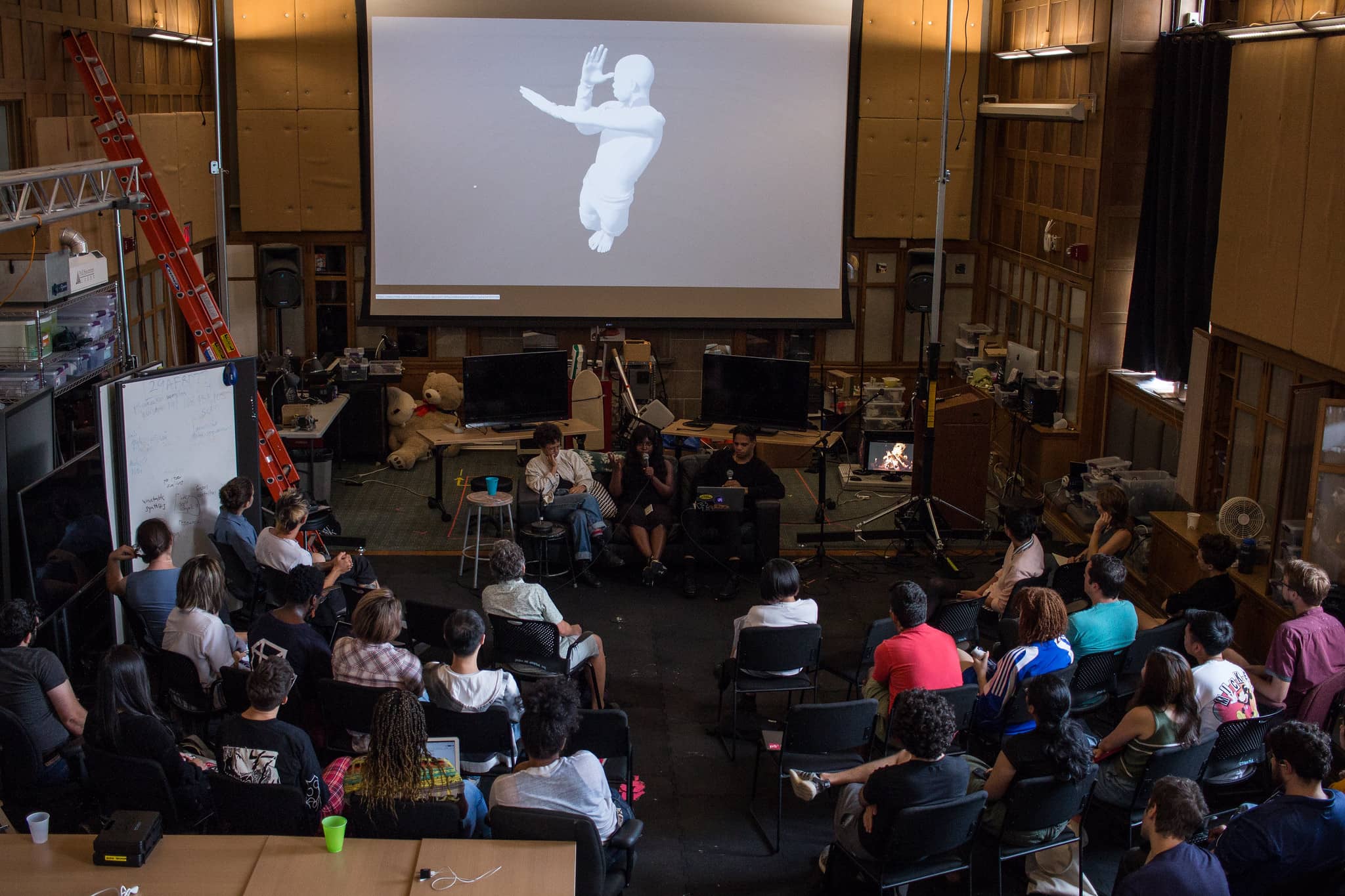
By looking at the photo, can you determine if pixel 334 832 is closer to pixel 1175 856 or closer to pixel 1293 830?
pixel 1175 856

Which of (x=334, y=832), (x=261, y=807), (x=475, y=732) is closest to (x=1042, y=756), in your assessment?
(x=475, y=732)

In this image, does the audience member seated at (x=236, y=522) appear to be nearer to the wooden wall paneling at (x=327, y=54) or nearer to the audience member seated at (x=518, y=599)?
the audience member seated at (x=518, y=599)

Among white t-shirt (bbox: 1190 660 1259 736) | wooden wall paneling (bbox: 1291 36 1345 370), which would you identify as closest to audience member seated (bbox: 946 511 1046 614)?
wooden wall paneling (bbox: 1291 36 1345 370)

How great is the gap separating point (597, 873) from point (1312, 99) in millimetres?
5330

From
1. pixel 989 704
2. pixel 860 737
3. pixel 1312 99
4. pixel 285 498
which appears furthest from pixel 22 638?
pixel 1312 99

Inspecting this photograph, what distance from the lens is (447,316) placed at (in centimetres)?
1216

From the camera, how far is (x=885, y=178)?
12.2m

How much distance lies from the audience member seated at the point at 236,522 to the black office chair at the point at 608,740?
2752mm

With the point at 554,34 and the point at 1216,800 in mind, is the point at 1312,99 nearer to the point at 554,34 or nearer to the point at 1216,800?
the point at 1216,800

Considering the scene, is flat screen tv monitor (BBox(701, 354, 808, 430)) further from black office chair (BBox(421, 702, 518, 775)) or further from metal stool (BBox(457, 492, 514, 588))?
black office chair (BBox(421, 702, 518, 775))

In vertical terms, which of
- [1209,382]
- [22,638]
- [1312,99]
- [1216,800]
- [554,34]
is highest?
[554,34]

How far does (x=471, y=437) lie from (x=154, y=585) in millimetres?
3713

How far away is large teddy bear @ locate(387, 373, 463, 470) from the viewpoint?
37.0 feet

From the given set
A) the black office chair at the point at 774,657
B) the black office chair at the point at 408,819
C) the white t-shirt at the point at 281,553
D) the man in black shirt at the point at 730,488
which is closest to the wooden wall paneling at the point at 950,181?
the man in black shirt at the point at 730,488
